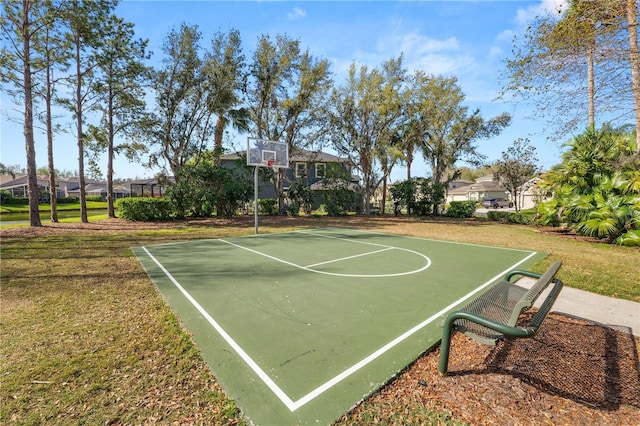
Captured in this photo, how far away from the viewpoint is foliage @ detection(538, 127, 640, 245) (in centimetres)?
965

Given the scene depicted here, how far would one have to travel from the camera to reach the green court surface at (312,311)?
2.46 m

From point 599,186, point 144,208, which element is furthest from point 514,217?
point 144,208

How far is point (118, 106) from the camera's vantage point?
16.5 meters

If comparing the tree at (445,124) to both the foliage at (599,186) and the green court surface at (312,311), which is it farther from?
the green court surface at (312,311)

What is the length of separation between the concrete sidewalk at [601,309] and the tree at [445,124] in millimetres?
17892

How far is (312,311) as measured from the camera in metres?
4.07

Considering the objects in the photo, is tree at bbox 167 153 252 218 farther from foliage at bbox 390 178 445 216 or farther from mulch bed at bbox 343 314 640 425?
mulch bed at bbox 343 314 640 425

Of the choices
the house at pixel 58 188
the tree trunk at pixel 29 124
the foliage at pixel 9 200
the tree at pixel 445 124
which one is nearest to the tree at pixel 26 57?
the tree trunk at pixel 29 124

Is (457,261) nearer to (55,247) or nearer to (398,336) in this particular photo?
(398,336)

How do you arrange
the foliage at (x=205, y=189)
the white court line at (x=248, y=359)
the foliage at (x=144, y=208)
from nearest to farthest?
the white court line at (x=248, y=359)
the foliage at (x=144, y=208)
the foliage at (x=205, y=189)

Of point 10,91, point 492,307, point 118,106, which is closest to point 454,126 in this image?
point 492,307

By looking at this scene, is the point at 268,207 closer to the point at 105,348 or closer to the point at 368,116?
the point at 368,116

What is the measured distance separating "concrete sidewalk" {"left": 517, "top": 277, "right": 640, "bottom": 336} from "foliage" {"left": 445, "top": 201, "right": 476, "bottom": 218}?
1841 centimetres

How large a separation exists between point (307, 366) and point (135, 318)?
106 inches
